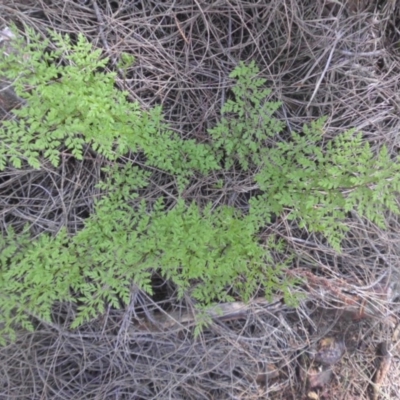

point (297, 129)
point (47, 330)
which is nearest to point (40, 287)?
point (47, 330)

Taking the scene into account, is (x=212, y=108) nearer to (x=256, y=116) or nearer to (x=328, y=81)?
(x=256, y=116)

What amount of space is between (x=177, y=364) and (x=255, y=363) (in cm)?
49

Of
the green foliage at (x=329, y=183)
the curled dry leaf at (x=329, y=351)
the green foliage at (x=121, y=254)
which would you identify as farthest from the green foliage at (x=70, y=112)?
the curled dry leaf at (x=329, y=351)

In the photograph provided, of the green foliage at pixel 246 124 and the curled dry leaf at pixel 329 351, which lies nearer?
the green foliage at pixel 246 124

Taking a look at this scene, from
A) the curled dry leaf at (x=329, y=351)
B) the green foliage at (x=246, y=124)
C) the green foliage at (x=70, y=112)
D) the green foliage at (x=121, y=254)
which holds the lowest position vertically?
the curled dry leaf at (x=329, y=351)

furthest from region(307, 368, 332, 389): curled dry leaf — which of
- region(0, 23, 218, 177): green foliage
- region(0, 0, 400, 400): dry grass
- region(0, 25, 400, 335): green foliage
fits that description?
region(0, 23, 218, 177): green foliage

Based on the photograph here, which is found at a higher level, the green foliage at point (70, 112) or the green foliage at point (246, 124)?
the green foliage at point (70, 112)

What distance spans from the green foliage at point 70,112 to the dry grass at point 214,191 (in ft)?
1.00

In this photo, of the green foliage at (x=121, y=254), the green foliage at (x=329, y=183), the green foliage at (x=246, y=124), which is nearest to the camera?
the green foliage at (x=329, y=183)

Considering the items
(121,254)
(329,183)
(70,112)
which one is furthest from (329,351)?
(70,112)

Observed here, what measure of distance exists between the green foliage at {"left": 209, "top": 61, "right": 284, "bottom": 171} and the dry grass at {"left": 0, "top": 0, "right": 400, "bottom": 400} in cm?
20

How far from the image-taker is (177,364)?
2.47 meters

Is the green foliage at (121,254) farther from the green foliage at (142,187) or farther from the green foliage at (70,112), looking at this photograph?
the green foliage at (70,112)

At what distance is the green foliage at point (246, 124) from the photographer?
87.7 inches
